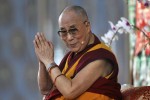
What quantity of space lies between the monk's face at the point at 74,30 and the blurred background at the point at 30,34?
6.57 ft

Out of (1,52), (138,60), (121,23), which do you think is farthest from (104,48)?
(1,52)

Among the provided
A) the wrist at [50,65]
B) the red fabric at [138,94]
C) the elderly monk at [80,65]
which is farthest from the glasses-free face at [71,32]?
the red fabric at [138,94]

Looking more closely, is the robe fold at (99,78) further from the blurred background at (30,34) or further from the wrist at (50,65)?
the blurred background at (30,34)

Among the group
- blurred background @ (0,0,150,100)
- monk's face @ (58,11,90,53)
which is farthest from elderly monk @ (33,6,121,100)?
blurred background @ (0,0,150,100)

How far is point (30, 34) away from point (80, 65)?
2156 mm

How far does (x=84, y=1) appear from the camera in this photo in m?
3.77

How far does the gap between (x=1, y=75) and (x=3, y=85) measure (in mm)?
94

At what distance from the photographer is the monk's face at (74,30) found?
1696 millimetres

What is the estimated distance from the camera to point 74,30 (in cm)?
170

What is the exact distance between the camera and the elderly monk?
165cm

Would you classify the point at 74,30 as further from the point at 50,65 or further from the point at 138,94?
the point at 138,94

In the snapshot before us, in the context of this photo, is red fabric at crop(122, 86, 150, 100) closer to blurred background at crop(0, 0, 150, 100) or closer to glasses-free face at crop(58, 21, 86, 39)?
glasses-free face at crop(58, 21, 86, 39)

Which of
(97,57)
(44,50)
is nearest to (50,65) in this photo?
(44,50)

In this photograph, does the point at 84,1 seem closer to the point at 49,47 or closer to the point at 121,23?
the point at 121,23
